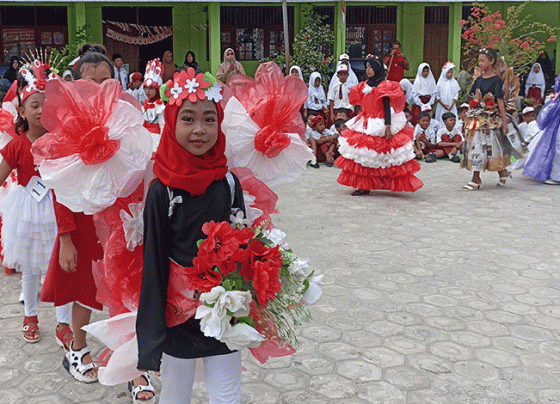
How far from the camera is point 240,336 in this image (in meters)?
2.31

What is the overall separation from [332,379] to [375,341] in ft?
2.02

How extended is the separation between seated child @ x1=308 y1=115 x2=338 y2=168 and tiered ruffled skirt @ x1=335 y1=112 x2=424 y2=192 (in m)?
3.33

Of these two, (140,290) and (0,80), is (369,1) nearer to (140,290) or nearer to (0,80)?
(0,80)

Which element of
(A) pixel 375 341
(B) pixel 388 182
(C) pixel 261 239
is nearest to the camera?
(C) pixel 261 239

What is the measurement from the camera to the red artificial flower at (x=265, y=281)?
2.34 m

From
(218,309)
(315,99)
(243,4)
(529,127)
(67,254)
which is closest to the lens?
(218,309)

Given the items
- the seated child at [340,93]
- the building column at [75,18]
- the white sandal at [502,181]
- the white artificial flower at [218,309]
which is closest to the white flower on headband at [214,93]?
the white artificial flower at [218,309]

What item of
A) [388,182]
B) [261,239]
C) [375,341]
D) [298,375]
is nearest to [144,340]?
[261,239]

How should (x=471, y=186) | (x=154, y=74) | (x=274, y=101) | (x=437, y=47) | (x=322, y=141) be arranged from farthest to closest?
(x=437, y=47) < (x=322, y=141) < (x=471, y=186) < (x=154, y=74) < (x=274, y=101)

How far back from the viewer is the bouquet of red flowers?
2289 millimetres

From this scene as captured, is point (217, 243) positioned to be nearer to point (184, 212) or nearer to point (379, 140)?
point (184, 212)

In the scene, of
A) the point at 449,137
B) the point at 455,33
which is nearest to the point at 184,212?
the point at 449,137

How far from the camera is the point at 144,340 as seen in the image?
2445mm

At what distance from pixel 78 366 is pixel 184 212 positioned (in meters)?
1.70
